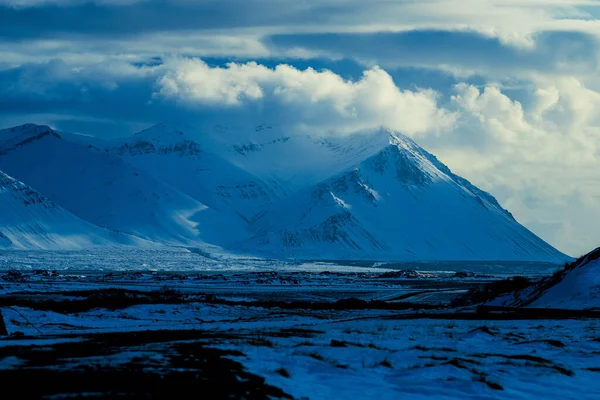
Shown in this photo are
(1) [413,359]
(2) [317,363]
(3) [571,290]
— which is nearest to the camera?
(2) [317,363]

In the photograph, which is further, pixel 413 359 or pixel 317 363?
pixel 413 359

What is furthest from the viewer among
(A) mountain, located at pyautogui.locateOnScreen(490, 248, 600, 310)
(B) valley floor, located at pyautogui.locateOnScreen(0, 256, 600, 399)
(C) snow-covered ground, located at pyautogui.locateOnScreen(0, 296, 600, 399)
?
(A) mountain, located at pyautogui.locateOnScreen(490, 248, 600, 310)

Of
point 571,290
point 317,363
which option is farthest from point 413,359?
point 571,290

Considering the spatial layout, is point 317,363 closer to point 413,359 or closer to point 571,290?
point 413,359

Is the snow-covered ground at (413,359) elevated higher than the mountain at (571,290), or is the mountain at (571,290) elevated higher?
the mountain at (571,290)

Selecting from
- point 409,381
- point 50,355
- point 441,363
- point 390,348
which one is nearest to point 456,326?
point 390,348

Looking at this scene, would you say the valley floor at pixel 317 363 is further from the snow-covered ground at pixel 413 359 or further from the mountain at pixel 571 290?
the mountain at pixel 571 290

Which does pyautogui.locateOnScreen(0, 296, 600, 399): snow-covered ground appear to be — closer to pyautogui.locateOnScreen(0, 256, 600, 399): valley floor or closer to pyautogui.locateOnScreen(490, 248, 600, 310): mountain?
pyautogui.locateOnScreen(0, 256, 600, 399): valley floor

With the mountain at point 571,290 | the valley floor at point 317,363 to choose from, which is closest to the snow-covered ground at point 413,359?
the valley floor at point 317,363

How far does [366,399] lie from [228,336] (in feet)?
36.5

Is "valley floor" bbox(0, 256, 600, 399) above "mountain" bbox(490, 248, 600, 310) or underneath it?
underneath

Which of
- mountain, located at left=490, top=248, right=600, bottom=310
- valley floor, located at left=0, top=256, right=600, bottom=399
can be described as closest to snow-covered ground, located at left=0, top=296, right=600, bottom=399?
valley floor, located at left=0, top=256, right=600, bottom=399

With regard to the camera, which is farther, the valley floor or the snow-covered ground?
the snow-covered ground

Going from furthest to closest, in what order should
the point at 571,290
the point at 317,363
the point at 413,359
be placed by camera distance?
the point at 571,290 → the point at 413,359 → the point at 317,363
